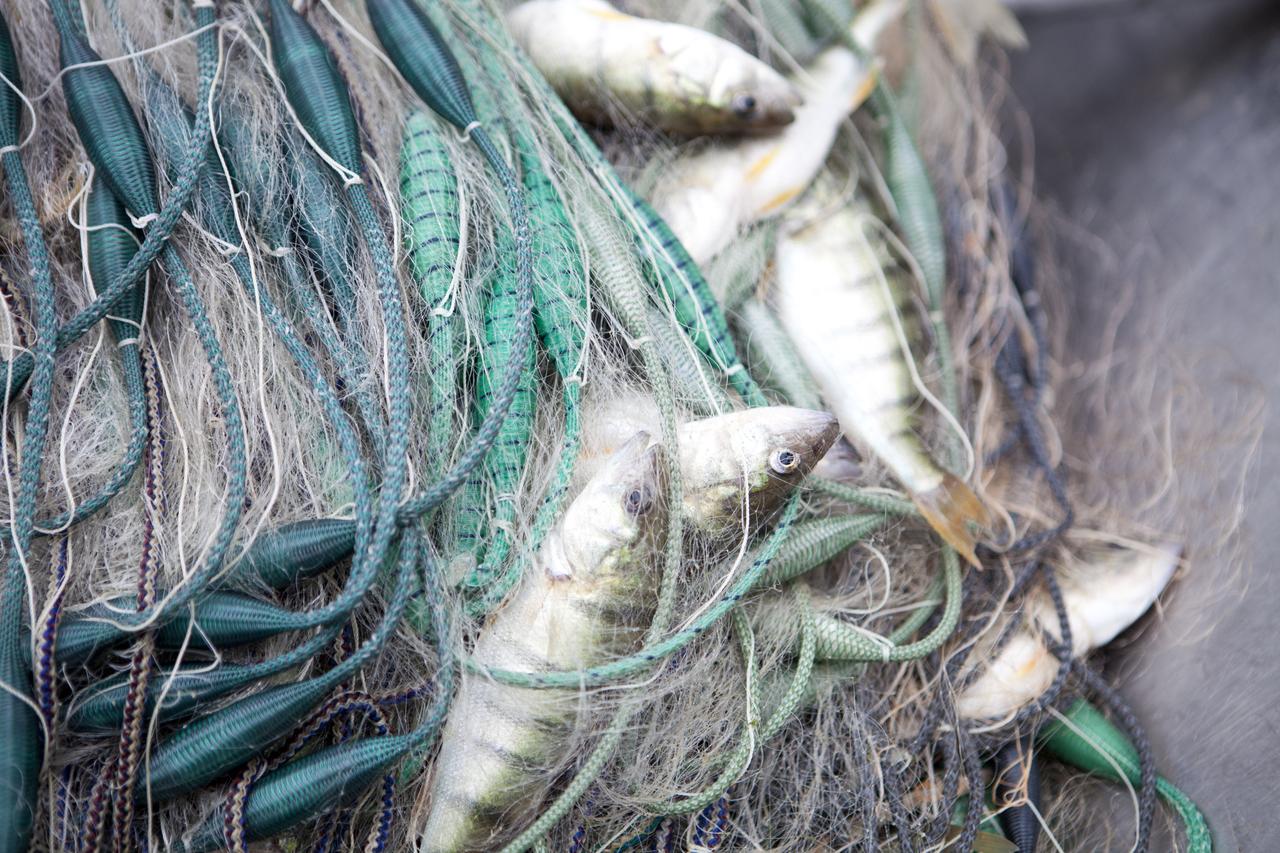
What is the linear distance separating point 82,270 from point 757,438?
93 centimetres

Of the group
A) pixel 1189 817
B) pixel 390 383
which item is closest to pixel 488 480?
pixel 390 383

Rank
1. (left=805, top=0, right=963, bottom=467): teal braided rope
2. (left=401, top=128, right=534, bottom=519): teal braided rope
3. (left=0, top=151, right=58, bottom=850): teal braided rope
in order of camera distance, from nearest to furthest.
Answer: (left=0, top=151, right=58, bottom=850): teal braided rope → (left=401, top=128, right=534, bottom=519): teal braided rope → (left=805, top=0, right=963, bottom=467): teal braided rope

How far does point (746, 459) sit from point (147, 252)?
2.57ft

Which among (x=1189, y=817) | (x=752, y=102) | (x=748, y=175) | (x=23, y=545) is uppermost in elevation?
(x=752, y=102)

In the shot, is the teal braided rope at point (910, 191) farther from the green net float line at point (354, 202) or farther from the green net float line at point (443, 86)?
the green net float line at point (354, 202)

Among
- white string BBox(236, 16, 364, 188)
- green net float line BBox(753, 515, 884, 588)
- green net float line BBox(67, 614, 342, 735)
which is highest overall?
white string BBox(236, 16, 364, 188)

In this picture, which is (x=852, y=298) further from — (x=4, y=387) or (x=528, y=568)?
(x=4, y=387)

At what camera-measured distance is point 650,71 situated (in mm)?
1423

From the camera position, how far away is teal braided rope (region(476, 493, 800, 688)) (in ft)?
3.45

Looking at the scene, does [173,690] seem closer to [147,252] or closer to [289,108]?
[147,252]

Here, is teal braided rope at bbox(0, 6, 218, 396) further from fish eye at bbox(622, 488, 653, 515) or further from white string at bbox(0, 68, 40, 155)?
fish eye at bbox(622, 488, 653, 515)

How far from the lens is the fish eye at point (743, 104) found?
55.9 inches

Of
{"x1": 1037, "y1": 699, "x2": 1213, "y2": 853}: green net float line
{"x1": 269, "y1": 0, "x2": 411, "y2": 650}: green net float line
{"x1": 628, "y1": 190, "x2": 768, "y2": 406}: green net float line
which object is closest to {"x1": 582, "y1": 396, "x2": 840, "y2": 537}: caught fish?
{"x1": 628, "y1": 190, "x2": 768, "y2": 406}: green net float line

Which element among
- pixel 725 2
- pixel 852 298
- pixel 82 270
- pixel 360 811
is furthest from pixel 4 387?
pixel 725 2
